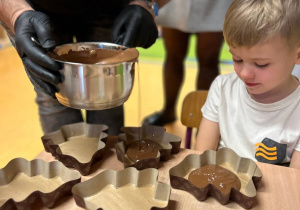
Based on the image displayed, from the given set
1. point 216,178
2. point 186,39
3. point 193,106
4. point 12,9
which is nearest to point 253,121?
point 193,106

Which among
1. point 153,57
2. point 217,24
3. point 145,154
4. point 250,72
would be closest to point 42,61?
point 145,154

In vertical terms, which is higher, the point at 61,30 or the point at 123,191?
the point at 61,30

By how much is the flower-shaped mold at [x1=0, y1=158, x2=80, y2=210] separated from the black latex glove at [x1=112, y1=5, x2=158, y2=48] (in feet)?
1.22

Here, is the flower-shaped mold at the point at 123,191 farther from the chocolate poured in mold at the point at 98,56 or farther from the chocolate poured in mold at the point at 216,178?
the chocolate poured in mold at the point at 98,56

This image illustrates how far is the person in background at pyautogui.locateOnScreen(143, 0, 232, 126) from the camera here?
1.74 metres

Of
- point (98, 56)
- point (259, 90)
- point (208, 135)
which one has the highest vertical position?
point (98, 56)

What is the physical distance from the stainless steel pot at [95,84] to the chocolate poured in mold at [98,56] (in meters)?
0.02

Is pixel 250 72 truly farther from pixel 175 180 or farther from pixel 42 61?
pixel 42 61

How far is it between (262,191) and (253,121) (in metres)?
0.30

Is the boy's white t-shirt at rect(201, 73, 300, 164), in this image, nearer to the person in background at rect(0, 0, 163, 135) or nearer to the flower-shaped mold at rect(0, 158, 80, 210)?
the person in background at rect(0, 0, 163, 135)

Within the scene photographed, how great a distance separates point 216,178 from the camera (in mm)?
748

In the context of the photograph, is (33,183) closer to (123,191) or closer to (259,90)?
(123,191)

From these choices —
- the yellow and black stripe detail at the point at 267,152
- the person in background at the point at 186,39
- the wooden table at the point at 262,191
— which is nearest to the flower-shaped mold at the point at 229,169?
the wooden table at the point at 262,191

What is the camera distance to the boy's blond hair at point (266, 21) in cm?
79
